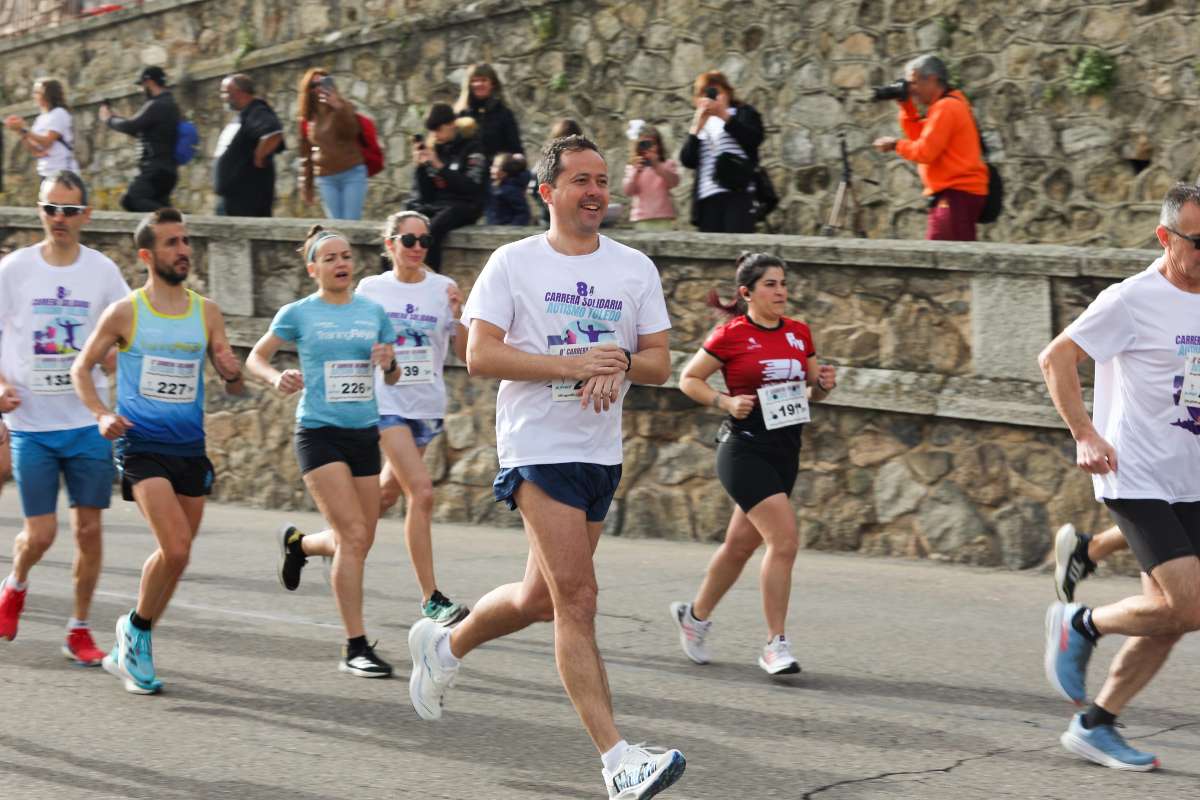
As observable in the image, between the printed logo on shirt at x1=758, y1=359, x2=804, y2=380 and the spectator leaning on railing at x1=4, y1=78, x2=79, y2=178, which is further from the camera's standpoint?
the spectator leaning on railing at x1=4, y1=78, x2=79, y2=178

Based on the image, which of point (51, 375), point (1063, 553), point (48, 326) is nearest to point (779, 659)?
point (1063, 553)

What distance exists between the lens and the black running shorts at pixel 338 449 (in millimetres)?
7375

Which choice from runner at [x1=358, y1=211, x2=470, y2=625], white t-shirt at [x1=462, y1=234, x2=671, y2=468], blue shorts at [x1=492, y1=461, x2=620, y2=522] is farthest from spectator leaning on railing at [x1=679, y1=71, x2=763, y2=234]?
blue shorts at [x1=492, y1=461, x2=620, y2=522]

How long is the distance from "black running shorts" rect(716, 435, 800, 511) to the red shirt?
9 cm

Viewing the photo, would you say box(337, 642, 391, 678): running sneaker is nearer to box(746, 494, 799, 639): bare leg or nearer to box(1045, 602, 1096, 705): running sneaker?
box(746, 494, 799, 639): bare leg

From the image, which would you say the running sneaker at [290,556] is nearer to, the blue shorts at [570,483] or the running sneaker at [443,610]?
the running sneaker at [443,610]

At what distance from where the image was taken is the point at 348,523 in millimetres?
7262

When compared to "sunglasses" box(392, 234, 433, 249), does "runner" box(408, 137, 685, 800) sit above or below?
below

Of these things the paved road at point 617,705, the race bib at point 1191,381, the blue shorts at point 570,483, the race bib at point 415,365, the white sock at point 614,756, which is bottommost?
the paved road at point 617,705

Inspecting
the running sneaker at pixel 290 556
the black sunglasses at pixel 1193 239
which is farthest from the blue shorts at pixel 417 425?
the black sunglasses at pixel 1193 239

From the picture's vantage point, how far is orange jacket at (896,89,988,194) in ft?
35.1

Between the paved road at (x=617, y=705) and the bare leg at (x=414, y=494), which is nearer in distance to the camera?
the paved road at (x=617, y=705)

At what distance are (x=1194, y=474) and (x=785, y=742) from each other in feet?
5.35

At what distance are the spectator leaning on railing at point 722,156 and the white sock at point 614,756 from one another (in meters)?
7.12
